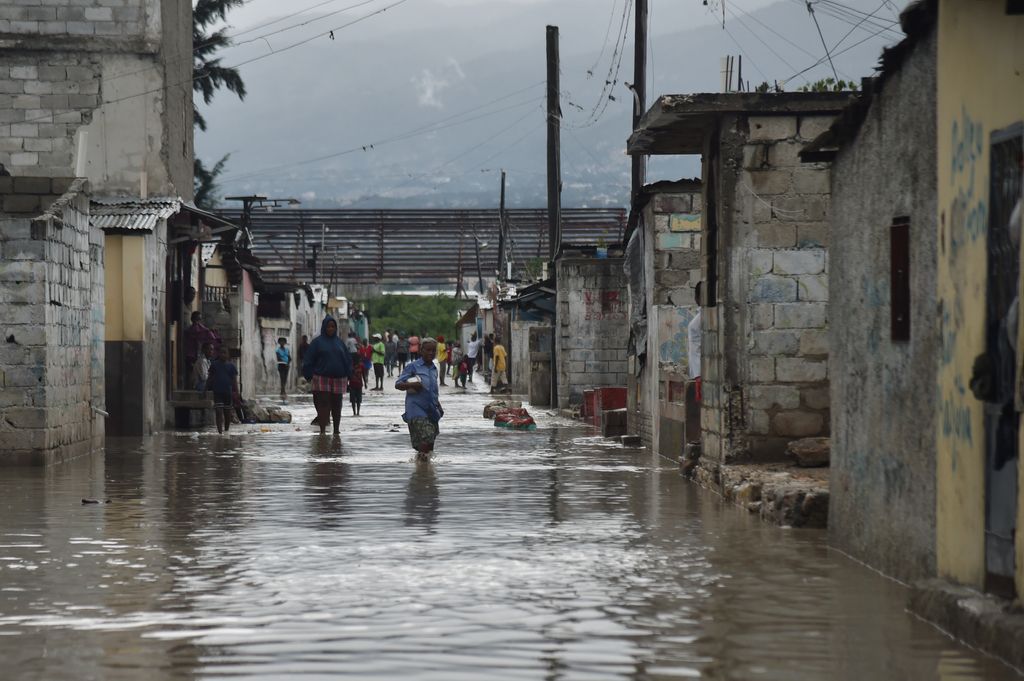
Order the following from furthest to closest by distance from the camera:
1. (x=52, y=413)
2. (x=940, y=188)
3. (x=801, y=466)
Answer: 1. (x=52, y=413)
2. (x=801, y=466)
3. (x=940, y=188)

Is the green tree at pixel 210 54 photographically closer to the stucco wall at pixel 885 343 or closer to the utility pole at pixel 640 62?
the utility pole at pixel 640 62

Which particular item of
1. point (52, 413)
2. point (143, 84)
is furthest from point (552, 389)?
point (52, 413)

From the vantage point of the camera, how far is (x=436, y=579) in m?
9.22

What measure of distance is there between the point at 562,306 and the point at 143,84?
9763mm

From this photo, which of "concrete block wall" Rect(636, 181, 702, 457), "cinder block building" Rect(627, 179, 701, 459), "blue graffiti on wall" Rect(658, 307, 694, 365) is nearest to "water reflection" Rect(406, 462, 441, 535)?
"cinder block building" Rect(627, 179, 701, 459)

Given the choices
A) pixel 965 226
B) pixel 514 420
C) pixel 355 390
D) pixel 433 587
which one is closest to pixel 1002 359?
pixel 965 226

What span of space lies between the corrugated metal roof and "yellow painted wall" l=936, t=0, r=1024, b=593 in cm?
1922

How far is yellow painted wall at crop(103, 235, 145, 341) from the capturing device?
25.7m

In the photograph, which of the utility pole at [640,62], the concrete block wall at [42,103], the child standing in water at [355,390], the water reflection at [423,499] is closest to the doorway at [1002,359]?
the water reflection at [423,499]

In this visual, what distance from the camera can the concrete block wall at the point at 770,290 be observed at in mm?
15984

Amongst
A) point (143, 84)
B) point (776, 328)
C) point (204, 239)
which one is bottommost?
point (776, 328)

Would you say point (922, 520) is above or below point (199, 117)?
below

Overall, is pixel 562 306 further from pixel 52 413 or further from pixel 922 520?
pixel 922 520

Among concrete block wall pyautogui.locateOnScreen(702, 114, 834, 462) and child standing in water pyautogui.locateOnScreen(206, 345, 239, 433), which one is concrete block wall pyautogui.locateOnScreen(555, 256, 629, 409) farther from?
concrete block wall pyautogui.locateOnScreen(702, 114, 834, 462)
